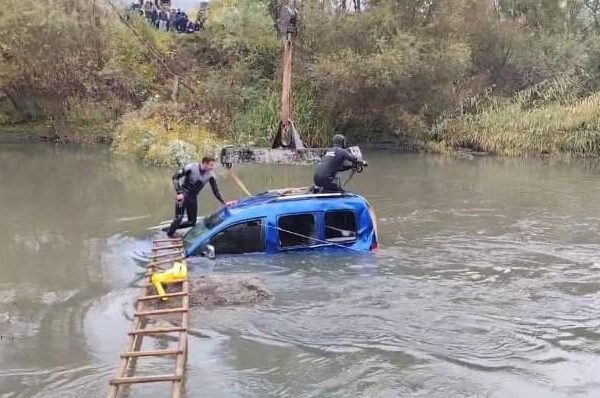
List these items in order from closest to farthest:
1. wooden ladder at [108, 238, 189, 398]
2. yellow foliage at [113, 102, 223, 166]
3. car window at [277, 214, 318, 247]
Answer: wooden ladder at [108, 238, 189, 398] < car window at [277, 214, 318, 247] < yellow foliage at [113, 102, 223, 166]

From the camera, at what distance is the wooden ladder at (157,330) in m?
6.58

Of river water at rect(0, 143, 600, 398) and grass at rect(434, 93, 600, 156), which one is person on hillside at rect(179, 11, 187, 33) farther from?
river water at rect(0, 143, 600, 398)

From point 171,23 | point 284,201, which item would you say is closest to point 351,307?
point 284,201

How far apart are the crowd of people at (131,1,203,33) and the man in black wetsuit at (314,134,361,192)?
2800 cm

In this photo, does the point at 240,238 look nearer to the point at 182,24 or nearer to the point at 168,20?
the point at 182,24

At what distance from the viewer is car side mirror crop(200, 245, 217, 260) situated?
1165 centimetres

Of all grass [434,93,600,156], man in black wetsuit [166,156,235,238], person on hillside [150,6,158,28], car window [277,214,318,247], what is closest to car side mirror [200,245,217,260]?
car window [277,214,318,247]

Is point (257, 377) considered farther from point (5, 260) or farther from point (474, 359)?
point (5, 260)

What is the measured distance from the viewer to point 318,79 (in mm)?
29422

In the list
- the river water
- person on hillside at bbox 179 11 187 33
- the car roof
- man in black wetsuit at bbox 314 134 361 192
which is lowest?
the river water

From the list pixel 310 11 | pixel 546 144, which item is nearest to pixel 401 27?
pixel 310 11

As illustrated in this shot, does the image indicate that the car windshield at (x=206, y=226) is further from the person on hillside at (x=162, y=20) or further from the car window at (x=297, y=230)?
the person on hillside at (x=162, y=20)

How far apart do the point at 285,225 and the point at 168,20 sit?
98.9ft

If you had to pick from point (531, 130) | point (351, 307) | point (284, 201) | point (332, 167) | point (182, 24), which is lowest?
point (351, 307)
